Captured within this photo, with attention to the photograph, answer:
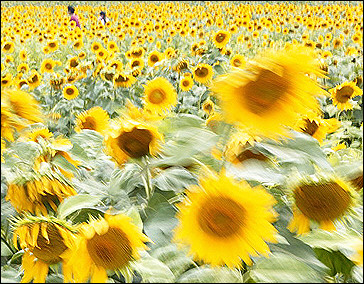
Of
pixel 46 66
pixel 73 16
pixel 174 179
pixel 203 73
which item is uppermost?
pixel 174 179

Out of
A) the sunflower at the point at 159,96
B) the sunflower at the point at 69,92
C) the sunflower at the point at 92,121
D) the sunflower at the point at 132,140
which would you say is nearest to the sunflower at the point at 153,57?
the sunflower at the point at 69,92

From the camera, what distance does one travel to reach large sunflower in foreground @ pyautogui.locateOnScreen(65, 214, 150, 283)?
22.4 inches

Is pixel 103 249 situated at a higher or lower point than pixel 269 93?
lower

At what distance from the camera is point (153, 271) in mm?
578

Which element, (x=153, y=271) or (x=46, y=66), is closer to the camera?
(x=153, y=271)

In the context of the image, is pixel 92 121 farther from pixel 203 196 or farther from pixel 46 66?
pixel 46 66

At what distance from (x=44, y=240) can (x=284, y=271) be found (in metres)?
0.33

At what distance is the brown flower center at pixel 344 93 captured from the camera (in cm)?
225

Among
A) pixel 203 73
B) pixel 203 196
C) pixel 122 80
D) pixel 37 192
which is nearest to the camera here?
pixel 203 196

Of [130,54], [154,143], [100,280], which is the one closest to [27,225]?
[100,280]

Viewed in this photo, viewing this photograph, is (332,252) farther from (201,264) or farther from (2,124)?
A: (2,124)

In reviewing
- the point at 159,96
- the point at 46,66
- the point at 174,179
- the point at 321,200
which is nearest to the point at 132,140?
the point at 174,179

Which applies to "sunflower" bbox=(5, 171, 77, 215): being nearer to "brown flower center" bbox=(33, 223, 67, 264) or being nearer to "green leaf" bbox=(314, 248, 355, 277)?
"brown flower center" bbox=(33, 223, 67, 264)

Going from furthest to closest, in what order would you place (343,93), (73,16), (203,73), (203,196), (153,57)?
(73,16), (153,57), (203,73), (343,93), (203,196)
